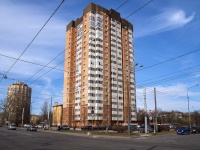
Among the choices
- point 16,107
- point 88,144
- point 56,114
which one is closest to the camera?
point 88,144

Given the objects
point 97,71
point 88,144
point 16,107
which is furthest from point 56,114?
point 88,144

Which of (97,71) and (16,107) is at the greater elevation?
(97,71)

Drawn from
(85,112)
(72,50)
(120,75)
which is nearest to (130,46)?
(120,75)

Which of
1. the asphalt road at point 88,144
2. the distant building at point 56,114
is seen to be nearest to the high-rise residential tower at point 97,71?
the distant building at point 56,114

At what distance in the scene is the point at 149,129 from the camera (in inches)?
1849

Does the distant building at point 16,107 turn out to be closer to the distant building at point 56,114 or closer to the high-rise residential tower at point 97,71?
the distant building at point 56,114

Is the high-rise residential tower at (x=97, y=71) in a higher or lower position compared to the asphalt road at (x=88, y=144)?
higher

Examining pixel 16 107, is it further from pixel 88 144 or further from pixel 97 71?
Answer: pixel 88 144

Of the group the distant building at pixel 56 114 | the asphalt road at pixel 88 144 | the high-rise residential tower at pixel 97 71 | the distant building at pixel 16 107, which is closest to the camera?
the asphalt road at pixel 88 144

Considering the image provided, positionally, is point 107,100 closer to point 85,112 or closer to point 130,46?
point 85,112

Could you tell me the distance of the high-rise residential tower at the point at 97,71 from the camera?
84812 millimetres

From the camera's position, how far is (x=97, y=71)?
86.8 m

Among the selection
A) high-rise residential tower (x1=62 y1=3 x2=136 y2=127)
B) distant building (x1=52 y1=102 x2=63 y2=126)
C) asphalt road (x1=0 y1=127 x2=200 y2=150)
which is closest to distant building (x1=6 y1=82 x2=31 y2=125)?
distant building (x1=52 y1=102 x2=63 y2=126)

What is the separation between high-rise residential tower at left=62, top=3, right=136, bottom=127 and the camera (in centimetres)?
8481
